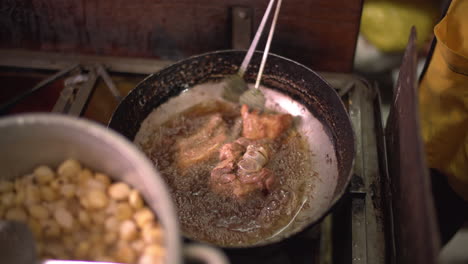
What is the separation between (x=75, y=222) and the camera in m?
0.93

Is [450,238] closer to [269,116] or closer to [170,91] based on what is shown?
[269,116]

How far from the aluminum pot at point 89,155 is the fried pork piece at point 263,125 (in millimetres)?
690

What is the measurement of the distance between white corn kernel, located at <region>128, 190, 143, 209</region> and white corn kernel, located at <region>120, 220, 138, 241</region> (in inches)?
1.4

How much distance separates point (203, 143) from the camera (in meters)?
1.53

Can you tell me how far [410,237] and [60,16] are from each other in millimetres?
1567

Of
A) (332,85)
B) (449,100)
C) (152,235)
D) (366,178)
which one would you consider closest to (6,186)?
(152,235)

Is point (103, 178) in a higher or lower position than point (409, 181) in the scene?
higher

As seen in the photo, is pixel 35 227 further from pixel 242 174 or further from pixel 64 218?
pixel 242 174

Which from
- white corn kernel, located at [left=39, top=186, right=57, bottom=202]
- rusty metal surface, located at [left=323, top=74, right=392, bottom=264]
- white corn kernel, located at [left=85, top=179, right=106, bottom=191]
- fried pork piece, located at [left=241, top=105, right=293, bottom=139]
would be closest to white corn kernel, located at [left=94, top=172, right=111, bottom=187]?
white corn kernel, located at [left=85, top=179, right=106, bottom=191]

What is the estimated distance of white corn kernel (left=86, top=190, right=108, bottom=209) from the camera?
3.00ft

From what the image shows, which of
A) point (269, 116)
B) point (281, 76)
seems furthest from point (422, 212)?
point (281, 76)

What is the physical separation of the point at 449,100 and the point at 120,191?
124cm

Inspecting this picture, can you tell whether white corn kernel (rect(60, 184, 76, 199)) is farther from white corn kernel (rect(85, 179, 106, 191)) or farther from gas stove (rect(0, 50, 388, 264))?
gas stove (rect(0, 50, 388, 264))

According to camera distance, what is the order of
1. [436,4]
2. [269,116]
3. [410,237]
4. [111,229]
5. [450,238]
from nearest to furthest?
[111,229]
[410,237]
[269,116]
[450,238]
[436,4]
